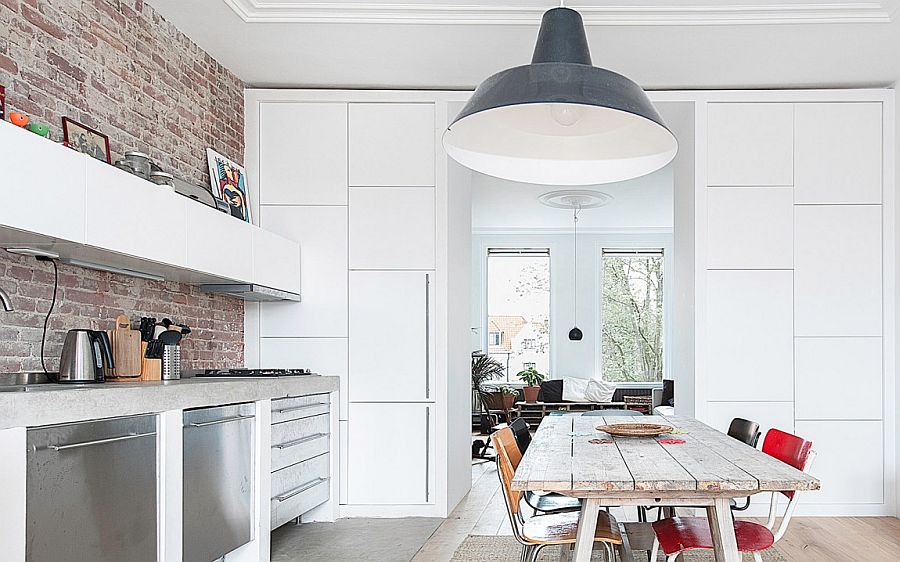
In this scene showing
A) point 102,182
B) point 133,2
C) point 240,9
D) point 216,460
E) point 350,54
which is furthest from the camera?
point 350,54

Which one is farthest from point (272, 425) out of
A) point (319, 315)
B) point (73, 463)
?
point (73, 463)

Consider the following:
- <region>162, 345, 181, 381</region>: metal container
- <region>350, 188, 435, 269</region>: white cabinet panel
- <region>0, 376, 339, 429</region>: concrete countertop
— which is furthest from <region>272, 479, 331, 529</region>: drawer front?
<region>350, 188, 435, 269</region>: white cabinet panel

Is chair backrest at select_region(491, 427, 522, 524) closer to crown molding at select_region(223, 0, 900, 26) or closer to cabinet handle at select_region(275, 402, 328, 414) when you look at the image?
cabinet handle at select_region(275, 402, 328, 414)

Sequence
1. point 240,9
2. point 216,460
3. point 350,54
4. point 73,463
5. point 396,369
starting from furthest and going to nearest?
point 396,369, point 350,54, point 240,9, point 216,460, point 73,463

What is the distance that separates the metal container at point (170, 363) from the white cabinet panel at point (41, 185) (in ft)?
4.03

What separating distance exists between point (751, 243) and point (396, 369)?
8.53 feet

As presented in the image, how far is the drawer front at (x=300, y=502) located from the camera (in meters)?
4.91

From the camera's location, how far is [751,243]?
6.21 metres

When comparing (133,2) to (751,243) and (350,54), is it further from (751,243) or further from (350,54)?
(751,243)

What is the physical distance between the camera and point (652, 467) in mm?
3084

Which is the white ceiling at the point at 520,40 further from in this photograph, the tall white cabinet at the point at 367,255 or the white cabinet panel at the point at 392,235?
the white cabinet panel at the point at 392,235

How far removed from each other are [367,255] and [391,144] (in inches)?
31.0

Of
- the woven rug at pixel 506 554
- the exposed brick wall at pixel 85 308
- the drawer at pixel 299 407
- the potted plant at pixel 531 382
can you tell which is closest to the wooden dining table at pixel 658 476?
the woven rug at pixel 506 554

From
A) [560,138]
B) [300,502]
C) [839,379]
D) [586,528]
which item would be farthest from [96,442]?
[839,379]
